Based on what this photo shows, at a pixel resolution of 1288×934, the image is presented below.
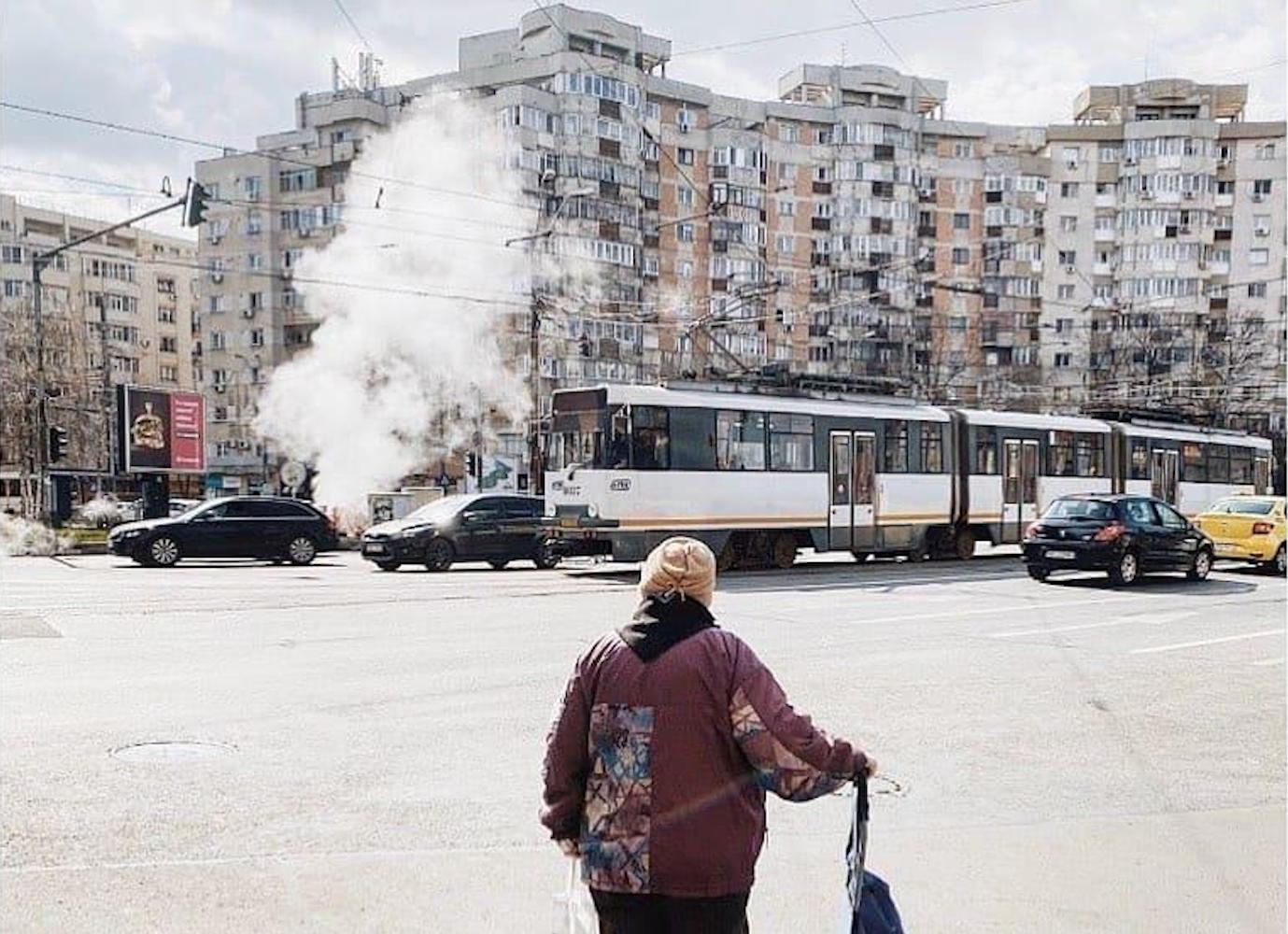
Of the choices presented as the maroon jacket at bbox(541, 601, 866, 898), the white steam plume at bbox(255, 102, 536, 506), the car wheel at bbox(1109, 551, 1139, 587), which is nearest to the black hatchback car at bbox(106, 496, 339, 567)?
the car wheel at bbox(1109, 551, 1139, 587)

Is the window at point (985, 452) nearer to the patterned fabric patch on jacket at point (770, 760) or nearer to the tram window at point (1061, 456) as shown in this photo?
the tram window at point (1061, 456)

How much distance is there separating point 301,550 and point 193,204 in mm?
7939

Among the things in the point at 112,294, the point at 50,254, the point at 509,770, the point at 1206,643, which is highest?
the point at 112,294

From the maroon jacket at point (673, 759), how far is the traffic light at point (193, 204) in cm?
1877

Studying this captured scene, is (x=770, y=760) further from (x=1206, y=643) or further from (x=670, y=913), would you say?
(x=1206, y=643)

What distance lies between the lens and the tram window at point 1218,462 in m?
34.1

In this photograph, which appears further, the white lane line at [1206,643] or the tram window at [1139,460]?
the tram window at [1139,460]

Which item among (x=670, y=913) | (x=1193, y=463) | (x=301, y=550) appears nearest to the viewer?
(x=670, y=913)

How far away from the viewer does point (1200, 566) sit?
66.0ft

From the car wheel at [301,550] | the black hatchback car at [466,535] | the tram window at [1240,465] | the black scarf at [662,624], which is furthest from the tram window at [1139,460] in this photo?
the black scarf at [662,624]

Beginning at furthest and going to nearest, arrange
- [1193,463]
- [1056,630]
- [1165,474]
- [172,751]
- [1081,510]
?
[1193,463] → [1165,474] → [1081,510] → [1056,630] → [172,751]

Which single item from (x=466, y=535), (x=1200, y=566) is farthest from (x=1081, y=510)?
(x=466, y=535)

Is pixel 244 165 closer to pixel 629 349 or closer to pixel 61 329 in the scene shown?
pixel 61 329

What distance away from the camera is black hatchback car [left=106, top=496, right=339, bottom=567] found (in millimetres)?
23359
